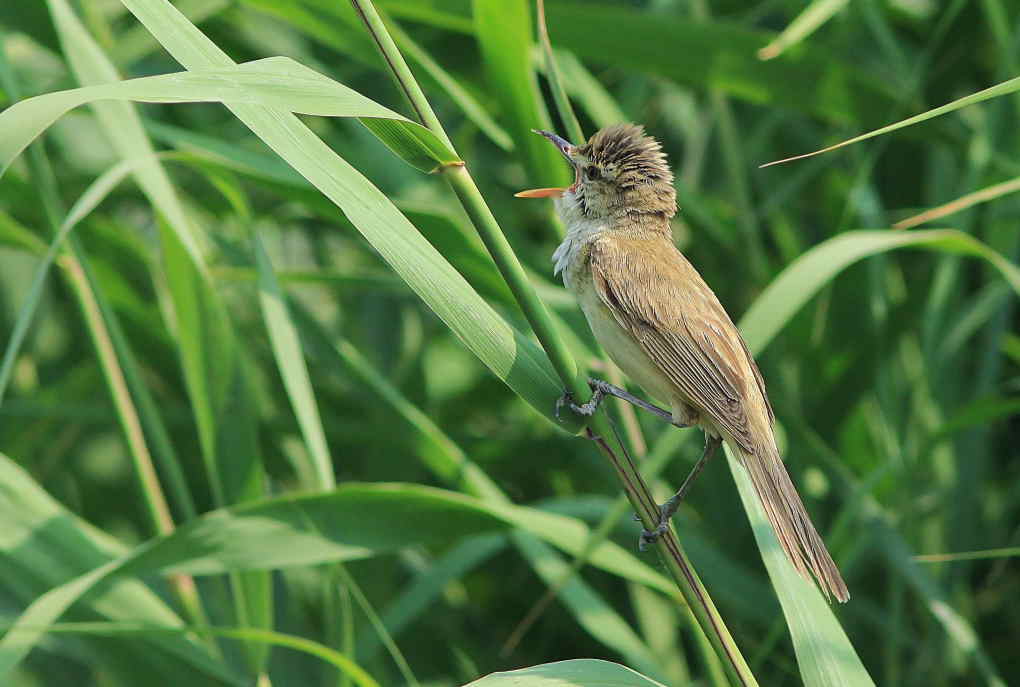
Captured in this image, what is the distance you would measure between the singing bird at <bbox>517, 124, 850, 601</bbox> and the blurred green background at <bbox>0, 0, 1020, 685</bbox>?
0.28 ft

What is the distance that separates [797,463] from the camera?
9.36 ft

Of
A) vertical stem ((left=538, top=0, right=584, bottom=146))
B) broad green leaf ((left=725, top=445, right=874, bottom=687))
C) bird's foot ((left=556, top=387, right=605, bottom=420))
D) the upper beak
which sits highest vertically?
vertical stem ((left=538, top=0, right=584, bottom=146))

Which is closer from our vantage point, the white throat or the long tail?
the long tail

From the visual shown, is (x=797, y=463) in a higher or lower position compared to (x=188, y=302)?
lower

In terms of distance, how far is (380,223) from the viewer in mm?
1322

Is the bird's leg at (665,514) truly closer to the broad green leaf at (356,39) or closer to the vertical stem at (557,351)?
the vertical stem at (557,351)

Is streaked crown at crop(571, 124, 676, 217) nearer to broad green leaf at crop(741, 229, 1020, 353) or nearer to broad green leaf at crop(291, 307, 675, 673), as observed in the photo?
broad green leaf at crop(741, 229, 1020, 353)

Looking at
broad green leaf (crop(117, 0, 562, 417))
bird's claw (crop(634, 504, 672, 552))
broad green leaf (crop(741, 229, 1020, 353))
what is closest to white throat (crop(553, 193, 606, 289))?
broad green leaf (crop(741, 229, 1020, 353))

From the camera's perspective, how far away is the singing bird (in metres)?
1.88

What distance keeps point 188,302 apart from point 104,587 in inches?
21.8

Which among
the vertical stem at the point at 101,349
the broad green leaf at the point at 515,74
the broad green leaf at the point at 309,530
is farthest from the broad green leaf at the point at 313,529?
the broad green leaf at the point at 515,74

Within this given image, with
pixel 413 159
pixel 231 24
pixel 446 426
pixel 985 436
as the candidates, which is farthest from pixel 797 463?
pixel 231 24

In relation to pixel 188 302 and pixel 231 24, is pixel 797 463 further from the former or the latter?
pixel 231 24

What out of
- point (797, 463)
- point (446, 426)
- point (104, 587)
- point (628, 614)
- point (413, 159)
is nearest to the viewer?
point (413, 159)
